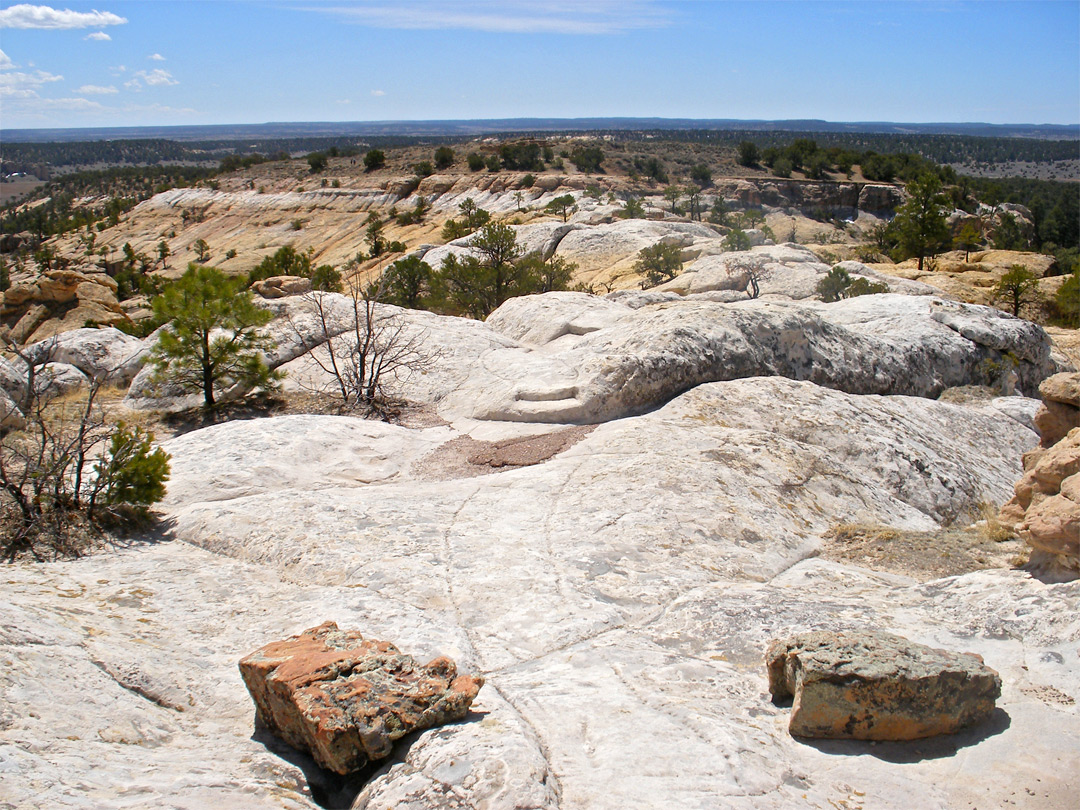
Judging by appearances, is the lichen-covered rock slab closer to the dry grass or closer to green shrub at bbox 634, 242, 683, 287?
the dry grass

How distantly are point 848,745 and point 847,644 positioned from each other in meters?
0.48

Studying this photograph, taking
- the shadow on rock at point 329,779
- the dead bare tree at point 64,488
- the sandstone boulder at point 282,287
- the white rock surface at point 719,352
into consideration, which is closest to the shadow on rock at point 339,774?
the shadow on rock at point 329,779

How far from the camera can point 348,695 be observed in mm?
3504

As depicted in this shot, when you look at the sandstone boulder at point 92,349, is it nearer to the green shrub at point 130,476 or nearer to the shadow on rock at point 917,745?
the green shrub at point 130,476

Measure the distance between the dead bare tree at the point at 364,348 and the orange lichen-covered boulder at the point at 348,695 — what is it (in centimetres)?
710

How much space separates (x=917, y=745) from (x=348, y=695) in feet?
8.78

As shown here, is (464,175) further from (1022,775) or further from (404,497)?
(1022,775)

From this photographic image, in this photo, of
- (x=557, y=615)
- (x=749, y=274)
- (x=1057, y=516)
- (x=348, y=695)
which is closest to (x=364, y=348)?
(x=557, y=615)

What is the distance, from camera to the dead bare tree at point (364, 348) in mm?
11320

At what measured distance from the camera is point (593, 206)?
150ft

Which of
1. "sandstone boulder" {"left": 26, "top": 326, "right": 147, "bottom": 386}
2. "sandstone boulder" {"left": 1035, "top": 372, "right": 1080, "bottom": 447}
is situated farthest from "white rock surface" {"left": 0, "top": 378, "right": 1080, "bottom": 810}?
"sandstone boulder" {"left": 26, "top": 326, "right": 147, "bottom": 386}

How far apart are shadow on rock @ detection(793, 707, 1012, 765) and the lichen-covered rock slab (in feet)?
0.09

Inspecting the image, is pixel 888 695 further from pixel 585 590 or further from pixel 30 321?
pixel 30 321

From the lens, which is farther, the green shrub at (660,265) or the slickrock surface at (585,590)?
the green shrub at (660,265)
